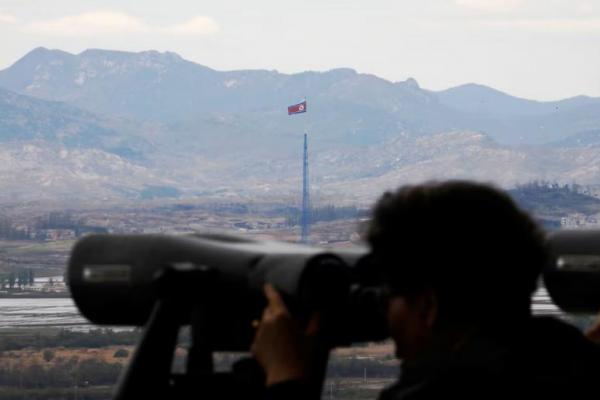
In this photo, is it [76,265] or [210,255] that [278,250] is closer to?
[210,255]

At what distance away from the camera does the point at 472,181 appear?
8.41 ft

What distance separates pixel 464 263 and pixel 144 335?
0.65 m

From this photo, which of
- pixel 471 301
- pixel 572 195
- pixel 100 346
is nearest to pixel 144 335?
pixel 471 301

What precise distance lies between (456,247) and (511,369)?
21 cm

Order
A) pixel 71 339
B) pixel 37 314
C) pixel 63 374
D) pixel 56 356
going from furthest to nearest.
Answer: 1. pixel 37 314
2. pixel 71 339
3. pixel 56 356
4. pixel 63 374

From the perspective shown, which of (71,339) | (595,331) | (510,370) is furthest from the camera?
(71,339)

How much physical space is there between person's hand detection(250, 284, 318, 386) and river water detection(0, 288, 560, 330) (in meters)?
88.0

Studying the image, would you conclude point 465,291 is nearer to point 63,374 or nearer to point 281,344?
point 281,344

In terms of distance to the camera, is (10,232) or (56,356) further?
(10,232)

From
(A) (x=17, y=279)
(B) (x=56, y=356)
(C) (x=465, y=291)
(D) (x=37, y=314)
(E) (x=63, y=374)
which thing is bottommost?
(E) (x=63, y=374)

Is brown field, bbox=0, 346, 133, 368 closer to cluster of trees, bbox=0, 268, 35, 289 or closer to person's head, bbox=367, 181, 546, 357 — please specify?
cluster of trees, bbox=0, 268, 35, 289

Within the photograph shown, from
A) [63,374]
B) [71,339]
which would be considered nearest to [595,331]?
[63,374]

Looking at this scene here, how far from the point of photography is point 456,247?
8.08 ft

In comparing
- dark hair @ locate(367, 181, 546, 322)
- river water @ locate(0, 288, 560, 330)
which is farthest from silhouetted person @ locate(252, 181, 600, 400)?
river water @ locate(0, 288, 560, 330)
